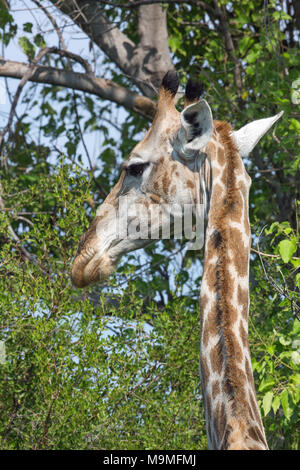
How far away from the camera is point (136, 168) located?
355 cm

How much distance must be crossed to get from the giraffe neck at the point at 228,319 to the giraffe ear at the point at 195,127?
5.7 inches

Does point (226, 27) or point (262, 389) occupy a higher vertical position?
point (226, 27)

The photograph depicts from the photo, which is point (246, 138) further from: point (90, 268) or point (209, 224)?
point (90, 268)

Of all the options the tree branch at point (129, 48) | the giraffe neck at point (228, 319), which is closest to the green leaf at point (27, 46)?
the tree branch at point (129, 48)

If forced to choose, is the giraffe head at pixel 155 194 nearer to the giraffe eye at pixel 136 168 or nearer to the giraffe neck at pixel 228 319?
the giraffe eye at pixel 136 168

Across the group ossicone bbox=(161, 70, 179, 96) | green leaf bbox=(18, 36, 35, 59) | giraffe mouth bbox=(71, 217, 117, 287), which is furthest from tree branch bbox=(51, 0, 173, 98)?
giraffe mouth bbox=(71, 217, 117, 287)

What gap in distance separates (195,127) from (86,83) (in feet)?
11.9

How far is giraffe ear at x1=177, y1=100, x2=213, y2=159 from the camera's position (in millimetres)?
3109

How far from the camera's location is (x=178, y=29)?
25.0ft

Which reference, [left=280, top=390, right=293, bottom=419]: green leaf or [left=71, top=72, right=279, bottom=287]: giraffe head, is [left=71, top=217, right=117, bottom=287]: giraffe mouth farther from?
[left=280, top=390, right=293, bottom=419]: green leaf

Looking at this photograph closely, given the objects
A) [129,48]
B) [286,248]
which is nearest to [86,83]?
[129,48]
